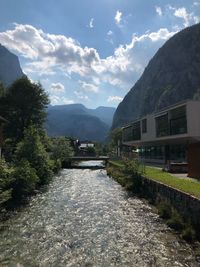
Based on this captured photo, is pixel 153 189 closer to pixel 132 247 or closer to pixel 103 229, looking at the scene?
pixel 103 229

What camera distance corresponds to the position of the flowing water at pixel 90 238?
53.4 ft

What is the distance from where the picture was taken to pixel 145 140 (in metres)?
87.4

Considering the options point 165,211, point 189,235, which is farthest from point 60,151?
point 189,235

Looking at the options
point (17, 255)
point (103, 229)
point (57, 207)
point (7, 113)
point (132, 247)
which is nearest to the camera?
point (17, 255)

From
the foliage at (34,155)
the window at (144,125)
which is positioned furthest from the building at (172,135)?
the foliage at (34,155)

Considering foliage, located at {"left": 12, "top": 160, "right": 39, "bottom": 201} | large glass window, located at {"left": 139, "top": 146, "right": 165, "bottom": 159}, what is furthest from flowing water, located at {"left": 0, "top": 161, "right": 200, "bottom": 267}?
large glass window, located at {"left": 139, "top": 146, "right": 165, "bottom": 159}

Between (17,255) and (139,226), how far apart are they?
8275 mm

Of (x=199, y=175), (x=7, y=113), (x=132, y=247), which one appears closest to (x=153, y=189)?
(x=199, y=175)

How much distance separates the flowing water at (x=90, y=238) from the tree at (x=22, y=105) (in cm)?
4929

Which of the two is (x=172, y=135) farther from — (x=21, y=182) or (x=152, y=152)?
(x=21, y=182)

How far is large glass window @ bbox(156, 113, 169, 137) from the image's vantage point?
72.3 meters

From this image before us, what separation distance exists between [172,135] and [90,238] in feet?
164

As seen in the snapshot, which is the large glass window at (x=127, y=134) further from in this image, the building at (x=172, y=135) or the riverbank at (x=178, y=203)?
the riverbank at (x=178, y=203)

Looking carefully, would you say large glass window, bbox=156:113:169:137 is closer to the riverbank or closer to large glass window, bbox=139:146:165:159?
large glass window, bbox=139:146:165:159
